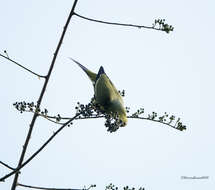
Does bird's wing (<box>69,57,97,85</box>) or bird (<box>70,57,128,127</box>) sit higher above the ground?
bird's wing (<box>69,57,97,85</box>)

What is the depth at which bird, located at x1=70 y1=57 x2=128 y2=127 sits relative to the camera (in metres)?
4.29

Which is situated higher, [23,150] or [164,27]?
[164,27]

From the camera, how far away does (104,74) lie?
4570mm

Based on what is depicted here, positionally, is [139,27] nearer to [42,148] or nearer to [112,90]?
[112,90]

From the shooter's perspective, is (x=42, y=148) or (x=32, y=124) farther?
(x=32, y=124)

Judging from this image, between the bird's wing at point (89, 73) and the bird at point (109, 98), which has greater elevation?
the bird's wing at point (89, 73)

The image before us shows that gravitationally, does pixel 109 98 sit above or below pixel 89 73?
below

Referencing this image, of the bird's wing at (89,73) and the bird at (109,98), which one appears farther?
the bird's wing at (89,73)

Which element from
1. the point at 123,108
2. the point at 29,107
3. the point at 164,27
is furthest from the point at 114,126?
the point at 164,27

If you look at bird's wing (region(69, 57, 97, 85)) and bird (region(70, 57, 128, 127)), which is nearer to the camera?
bird (region(70, 57, 128, 127))

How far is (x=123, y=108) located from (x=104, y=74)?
1.80 ft

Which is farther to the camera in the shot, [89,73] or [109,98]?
[89,73]

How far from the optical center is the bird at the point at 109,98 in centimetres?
429

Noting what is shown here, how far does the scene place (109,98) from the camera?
433cm
